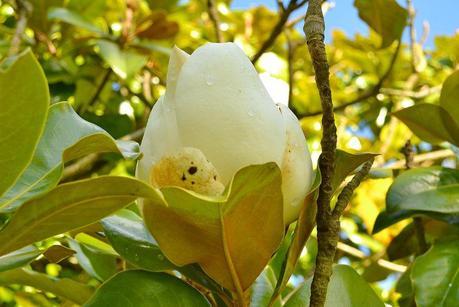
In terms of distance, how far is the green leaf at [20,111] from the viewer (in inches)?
19.4

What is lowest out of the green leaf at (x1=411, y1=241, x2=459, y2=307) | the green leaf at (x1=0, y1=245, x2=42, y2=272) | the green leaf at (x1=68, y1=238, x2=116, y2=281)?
A: the green leaf at (x1=68, y1=238, x2=116, y2=281)

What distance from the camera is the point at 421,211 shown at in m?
0.96

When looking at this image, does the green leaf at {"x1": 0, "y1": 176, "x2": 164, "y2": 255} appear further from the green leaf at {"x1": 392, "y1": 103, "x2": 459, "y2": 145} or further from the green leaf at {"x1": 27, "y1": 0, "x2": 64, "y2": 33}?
the green leaf at {"x1": 27, "y1": 0, "x2": 64, "y2": 33}

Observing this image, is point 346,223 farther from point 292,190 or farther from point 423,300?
point 292,190

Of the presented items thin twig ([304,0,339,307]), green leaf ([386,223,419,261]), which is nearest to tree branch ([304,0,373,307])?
thin twig ([304,0,339,307])

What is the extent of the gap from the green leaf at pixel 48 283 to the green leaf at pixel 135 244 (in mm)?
143

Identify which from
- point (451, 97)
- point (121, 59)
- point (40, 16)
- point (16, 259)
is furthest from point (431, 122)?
point (40, 16)

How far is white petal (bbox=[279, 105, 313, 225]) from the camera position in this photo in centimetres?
63

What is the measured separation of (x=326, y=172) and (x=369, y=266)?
2.64 feet

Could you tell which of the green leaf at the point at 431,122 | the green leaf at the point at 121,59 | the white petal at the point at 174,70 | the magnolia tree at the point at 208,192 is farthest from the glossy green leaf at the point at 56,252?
the green leaf at the point at 121,59

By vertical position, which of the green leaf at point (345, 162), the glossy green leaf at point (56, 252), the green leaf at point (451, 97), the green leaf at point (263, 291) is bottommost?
the green leaf at point (263, 291)

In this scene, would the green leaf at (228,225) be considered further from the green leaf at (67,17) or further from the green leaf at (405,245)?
the green leaf at (67,17)

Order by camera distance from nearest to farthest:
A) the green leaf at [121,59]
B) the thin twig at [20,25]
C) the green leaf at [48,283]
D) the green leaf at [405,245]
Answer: the green leaf at [48,283] → the green leaf at [405,245] → the thin twig at [20,25] → the green leaf at [121,59]

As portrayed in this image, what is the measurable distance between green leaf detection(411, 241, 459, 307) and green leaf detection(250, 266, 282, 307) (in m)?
0.17
